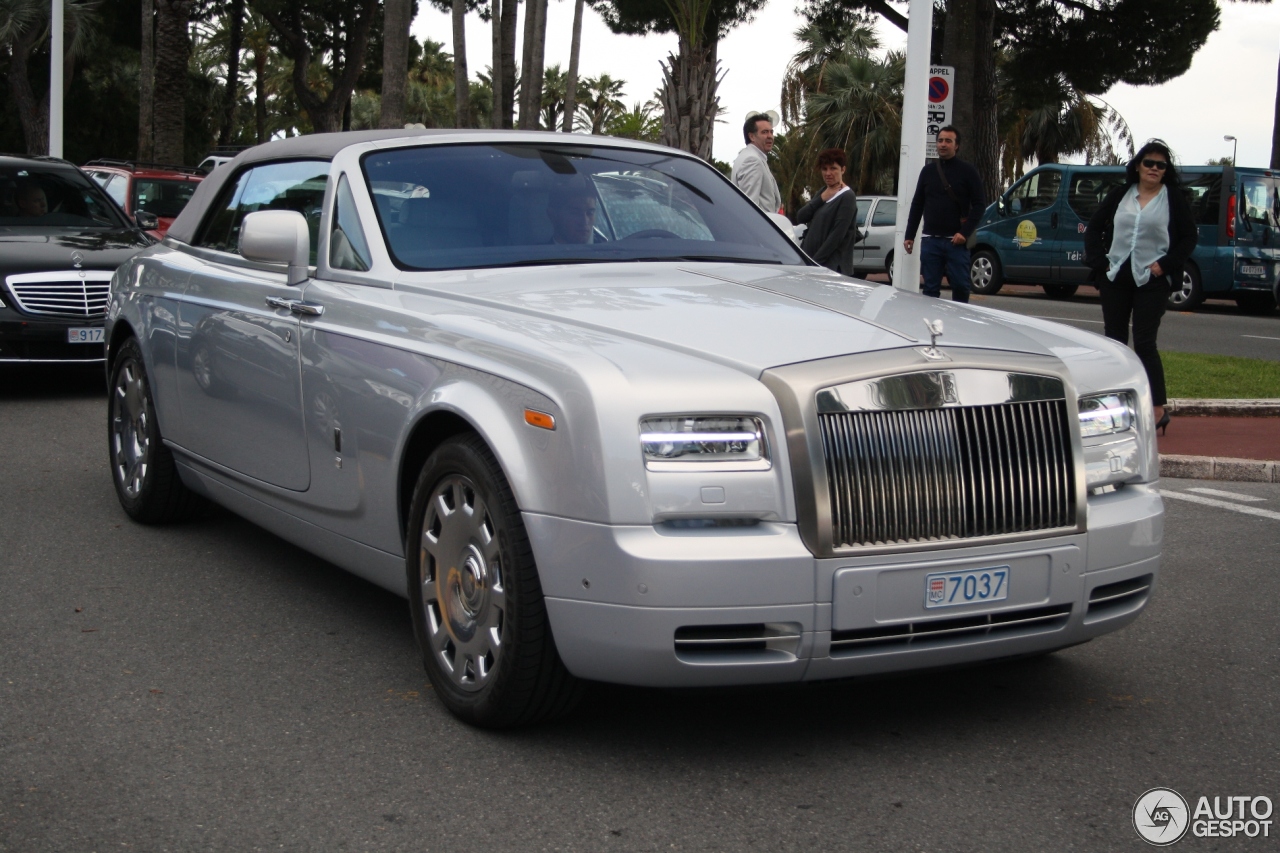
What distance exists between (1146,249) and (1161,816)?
606 centimetres

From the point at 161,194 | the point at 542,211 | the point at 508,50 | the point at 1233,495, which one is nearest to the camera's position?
the point at 542,211

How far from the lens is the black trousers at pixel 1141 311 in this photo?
8922 millimetres

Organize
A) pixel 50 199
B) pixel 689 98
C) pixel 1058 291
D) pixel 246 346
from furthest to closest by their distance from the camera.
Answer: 1. pixel 1058 291
2. pixel 689 98
3. pixel 50 199
4. pixel 246 346

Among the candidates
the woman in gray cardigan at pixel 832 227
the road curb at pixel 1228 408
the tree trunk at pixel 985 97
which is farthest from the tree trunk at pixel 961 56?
the road curb at pixel 1228 408

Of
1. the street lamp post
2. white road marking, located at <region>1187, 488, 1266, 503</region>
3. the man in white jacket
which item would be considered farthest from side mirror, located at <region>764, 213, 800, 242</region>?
the street lamp post

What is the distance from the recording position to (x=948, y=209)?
11.9 meters

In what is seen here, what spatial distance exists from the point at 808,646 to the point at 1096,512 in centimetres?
95

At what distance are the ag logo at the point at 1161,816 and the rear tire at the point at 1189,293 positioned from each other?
1966 cm

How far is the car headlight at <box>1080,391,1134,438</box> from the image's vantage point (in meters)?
4.02

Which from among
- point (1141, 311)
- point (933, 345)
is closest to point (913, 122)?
point (1141, 311)

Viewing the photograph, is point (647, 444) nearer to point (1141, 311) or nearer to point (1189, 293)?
point (1141, 311)

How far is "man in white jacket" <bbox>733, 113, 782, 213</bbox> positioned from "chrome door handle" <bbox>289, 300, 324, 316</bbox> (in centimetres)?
674

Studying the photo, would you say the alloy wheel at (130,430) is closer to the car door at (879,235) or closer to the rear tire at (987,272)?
the rear tire at (987,272)

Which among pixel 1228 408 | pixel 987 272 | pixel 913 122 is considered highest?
pixel 913 122
